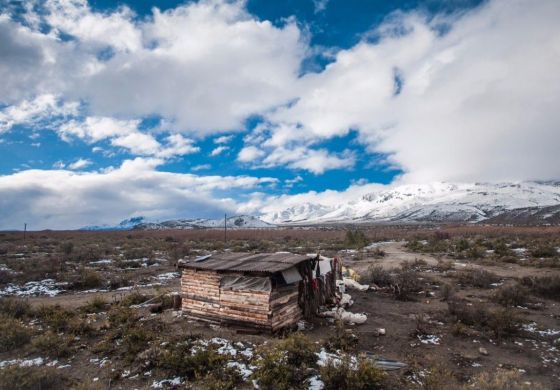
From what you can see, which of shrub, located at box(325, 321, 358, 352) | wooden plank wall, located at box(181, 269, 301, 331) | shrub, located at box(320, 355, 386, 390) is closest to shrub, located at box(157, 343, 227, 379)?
wooden plank wall, located at box(181, 269, 301, 331)

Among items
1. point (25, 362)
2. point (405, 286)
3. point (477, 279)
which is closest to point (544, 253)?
point (477, 279)

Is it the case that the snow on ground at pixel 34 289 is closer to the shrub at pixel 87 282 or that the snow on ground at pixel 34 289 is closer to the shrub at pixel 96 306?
the shrub at pixel 87 282

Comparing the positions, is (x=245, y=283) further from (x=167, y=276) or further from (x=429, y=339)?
(x=167, y=276)

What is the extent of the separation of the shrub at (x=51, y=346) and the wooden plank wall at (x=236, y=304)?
452 cm

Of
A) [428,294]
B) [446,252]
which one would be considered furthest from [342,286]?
[446,252]

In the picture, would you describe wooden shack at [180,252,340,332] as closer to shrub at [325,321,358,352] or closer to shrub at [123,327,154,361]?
shrub at [325,321,358,352]

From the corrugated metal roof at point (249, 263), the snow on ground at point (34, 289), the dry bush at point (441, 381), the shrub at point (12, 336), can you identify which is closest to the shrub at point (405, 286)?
the corrugated metal roof at point (249, 263)

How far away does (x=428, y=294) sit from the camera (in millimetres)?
18531

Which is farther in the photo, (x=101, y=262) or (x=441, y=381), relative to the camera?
(x=101, y=262)

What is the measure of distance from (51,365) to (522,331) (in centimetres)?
1613

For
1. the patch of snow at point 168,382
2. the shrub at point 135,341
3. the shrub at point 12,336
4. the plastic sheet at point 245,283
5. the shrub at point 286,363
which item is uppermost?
the plastic sheet at point 245,283

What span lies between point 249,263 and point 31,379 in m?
7.50

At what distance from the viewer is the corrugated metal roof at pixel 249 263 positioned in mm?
12907

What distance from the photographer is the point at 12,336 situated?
11688mm
